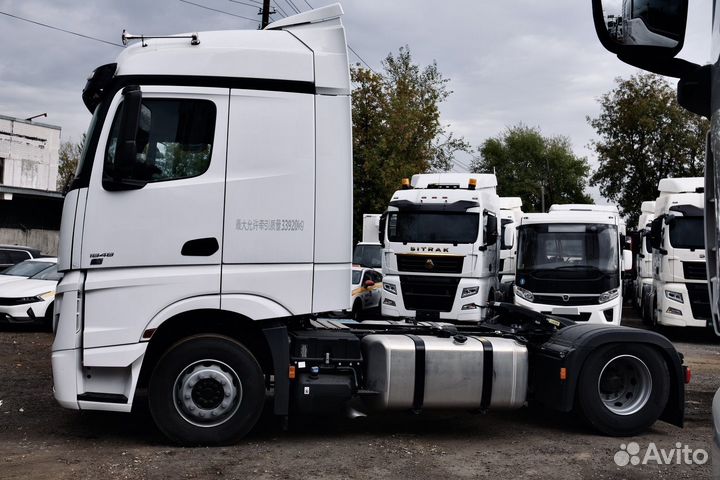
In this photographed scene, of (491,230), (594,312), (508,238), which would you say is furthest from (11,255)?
(594,312)

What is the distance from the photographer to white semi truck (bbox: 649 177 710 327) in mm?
16891

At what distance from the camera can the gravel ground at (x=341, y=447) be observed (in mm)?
6301

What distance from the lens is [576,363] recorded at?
7.46 metres

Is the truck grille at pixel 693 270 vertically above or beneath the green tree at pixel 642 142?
beneath

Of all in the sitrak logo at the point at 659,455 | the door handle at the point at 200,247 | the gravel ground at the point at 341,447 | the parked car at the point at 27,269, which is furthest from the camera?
the parked car at the point at 27,269

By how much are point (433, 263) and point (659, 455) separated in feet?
28.0

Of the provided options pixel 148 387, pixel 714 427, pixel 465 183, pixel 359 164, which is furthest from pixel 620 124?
pixel 714 427

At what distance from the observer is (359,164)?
30.3m

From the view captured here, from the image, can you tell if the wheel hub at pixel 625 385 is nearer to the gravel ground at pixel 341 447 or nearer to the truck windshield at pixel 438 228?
the gravel ground at pixel 341 447

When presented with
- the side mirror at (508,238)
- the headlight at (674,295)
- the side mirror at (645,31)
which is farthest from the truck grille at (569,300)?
the side mirror at (645,31)

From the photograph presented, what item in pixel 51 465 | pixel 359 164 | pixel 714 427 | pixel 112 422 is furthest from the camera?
pixel 359 164

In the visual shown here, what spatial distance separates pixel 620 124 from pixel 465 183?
2435 cm

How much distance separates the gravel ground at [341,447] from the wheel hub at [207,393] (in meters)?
0.30

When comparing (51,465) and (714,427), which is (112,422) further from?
(714,427)
